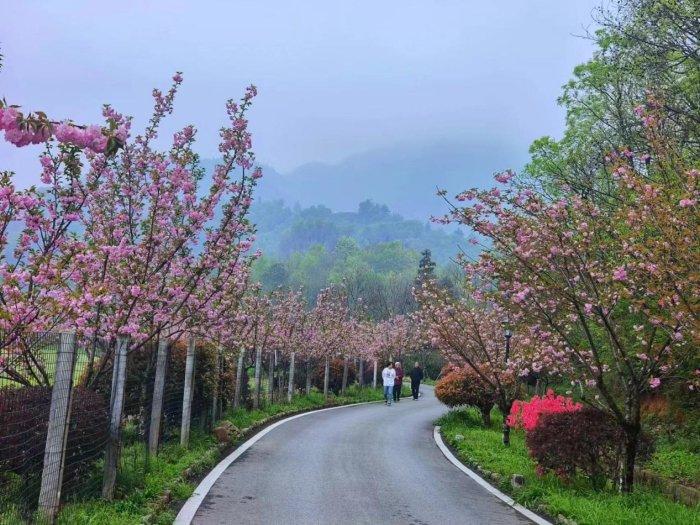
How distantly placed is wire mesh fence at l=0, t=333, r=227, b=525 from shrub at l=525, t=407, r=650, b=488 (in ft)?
20.3

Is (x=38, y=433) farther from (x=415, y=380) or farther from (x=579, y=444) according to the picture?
(x=415, y=380)

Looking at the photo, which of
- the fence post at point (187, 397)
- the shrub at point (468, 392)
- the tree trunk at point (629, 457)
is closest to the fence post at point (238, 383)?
the fence post at point (187, 397)

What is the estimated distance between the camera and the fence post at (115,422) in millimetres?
7887

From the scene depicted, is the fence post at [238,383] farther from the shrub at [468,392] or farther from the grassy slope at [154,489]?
the shrub at [468,392]

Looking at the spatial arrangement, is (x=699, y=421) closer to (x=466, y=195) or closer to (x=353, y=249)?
(x=466, y=195)

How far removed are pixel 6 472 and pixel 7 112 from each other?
4.32 meters

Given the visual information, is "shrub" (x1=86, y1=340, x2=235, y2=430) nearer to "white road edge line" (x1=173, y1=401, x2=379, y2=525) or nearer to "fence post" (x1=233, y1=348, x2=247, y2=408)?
"white road edge line" (x1=173, y1=401, x2=379, y2=525)

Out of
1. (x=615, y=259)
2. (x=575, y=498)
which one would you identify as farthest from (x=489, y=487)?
(x=615, y=259)

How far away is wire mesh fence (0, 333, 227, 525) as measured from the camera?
6.28 meters

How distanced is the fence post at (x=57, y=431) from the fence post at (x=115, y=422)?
4.98 ft

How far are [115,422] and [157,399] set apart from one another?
2190 millimetres

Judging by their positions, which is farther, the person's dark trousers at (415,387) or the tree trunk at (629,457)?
the person's dark trousers at (415,387)

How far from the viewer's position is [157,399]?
10.4m

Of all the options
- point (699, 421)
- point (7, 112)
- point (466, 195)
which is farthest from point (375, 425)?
point (7, 112)
